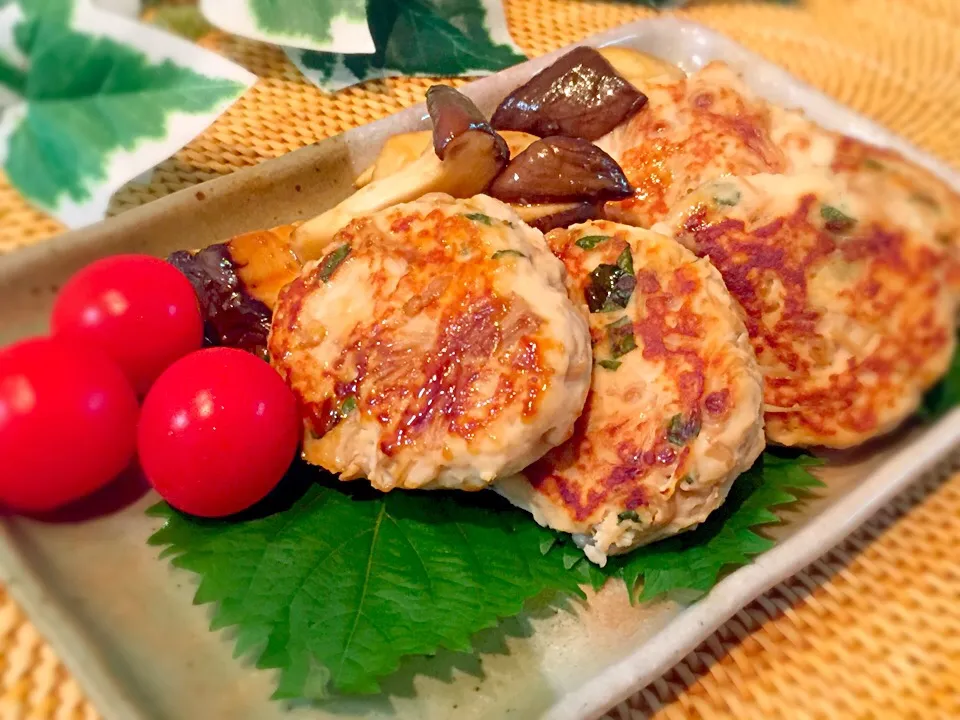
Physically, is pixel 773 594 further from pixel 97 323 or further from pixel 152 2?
pixel 152 2

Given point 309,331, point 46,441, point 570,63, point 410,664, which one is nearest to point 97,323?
point 46,441

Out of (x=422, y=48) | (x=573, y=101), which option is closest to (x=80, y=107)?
(x=422, y=48)

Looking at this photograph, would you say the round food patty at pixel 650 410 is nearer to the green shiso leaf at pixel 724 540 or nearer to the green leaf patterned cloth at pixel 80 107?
the green shiso leaf at pixel 724 540

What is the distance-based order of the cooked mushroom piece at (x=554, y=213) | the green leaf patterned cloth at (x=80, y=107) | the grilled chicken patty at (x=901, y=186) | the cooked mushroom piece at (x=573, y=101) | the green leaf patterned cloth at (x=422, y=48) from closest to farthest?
1. the grilled chicken patty at (x=901, y=186)
2. the cooked mushroom piece at (x=554, y=213)
3. the cooked mushroom piece at (x=573, y=101)
4. the green leaf patterned cloth at (x=80, y=107)
5. the green leaf patterned cloth at (x=422, y=48)

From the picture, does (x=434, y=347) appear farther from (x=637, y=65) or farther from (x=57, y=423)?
(x=637, y=65)

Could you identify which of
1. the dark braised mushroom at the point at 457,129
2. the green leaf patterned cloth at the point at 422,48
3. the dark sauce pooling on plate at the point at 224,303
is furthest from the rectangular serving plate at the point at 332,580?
the green leaf patterned cloth at the point at 422,48
